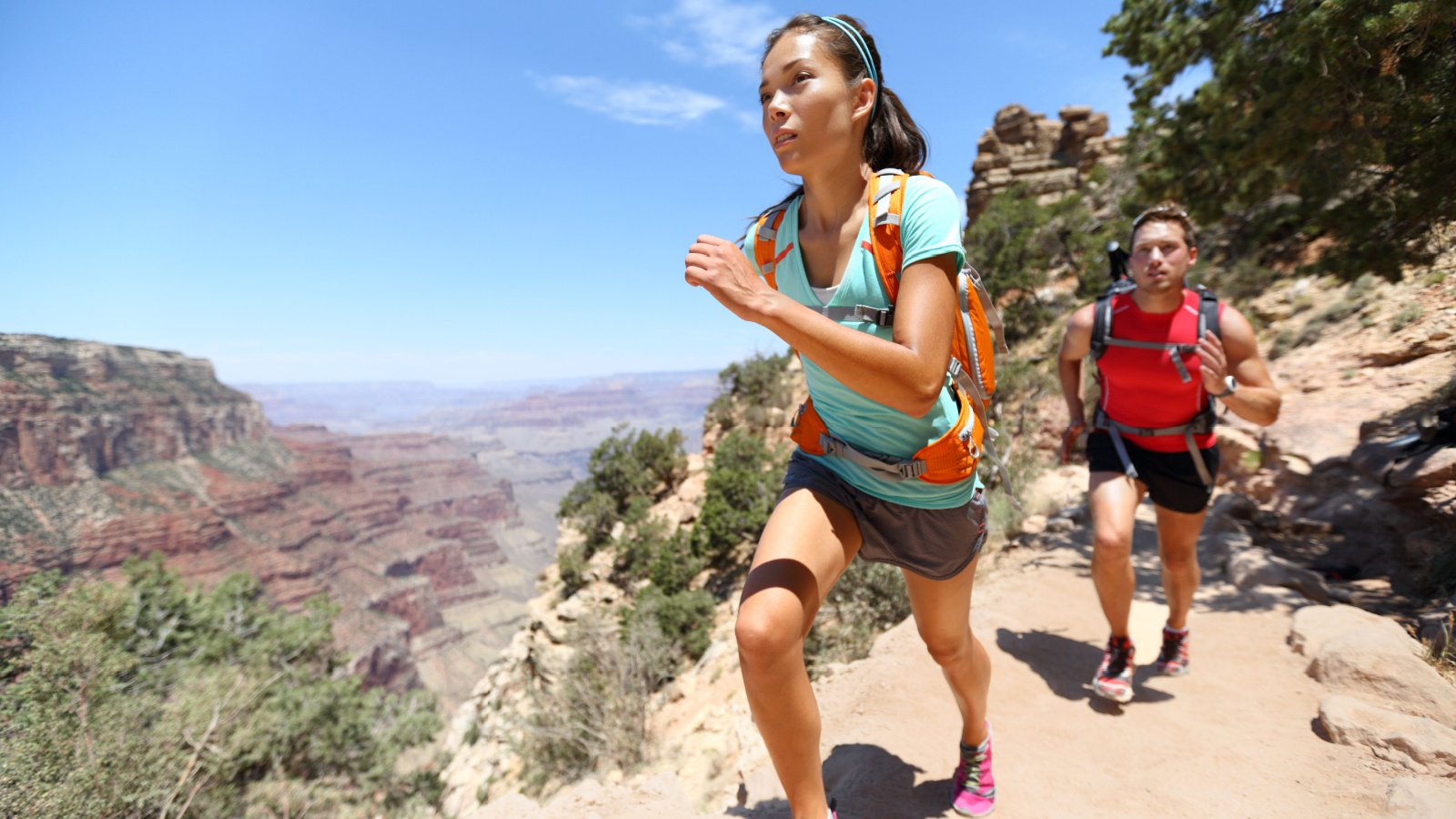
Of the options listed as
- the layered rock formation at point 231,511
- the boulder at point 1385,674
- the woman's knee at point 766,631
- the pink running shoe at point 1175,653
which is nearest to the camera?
the woman's knee at point 766,631

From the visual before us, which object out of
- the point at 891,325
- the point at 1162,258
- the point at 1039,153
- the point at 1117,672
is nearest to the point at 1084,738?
the point at 1117,672

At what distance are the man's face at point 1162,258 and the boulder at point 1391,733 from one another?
165cm

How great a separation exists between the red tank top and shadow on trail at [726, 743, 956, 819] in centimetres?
156

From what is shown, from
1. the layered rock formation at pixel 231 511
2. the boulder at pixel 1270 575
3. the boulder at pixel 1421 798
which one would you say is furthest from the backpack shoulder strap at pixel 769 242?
the layered rock formation at pixel 231 511

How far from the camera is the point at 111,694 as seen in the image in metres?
5.52

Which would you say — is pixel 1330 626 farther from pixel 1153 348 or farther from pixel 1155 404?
pixel 1153 348

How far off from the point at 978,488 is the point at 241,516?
83.9 m

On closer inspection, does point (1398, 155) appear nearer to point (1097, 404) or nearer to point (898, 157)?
point (1097, 404)

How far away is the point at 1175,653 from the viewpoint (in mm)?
3125

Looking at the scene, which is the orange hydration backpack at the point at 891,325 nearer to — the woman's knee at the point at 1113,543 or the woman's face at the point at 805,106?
the woman's face at the point at 805,106

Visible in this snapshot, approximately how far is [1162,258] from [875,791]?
225 cm

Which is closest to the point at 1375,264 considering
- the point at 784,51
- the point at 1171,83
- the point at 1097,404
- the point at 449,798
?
the point at 1097,404

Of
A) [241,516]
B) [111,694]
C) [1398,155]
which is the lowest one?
[241,516]

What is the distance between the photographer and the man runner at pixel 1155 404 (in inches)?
100
